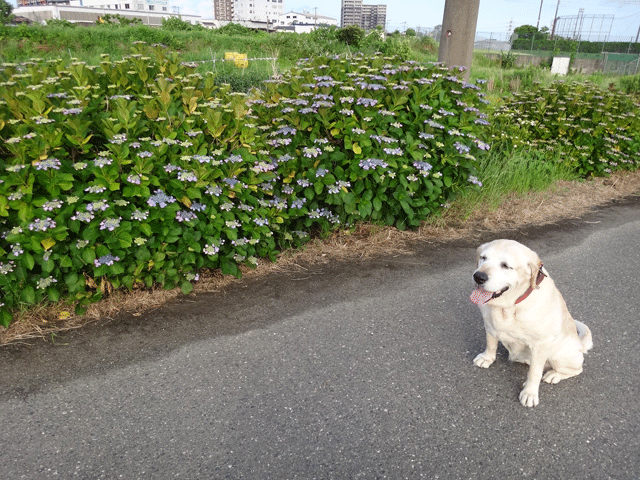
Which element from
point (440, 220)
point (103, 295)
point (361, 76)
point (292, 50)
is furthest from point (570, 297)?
point (292, 50)

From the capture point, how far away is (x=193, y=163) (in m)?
3.54

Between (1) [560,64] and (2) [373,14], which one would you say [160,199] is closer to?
(1) [560,64]

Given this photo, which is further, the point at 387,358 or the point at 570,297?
the point at 570,297

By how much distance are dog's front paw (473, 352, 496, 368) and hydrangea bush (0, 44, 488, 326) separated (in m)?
1.97

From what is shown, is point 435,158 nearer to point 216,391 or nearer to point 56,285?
point 216,391

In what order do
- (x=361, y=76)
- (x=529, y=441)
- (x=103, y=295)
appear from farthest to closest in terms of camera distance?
(x=361, y=76) < (x=103, y=295) < (x=529, y=441)

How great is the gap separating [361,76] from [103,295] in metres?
3.28

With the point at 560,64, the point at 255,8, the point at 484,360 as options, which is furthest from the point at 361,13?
the point at 484,360

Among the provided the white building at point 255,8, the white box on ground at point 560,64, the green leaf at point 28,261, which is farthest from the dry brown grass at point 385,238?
the white building at point 255,8

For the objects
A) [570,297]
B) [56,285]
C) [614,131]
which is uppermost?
[614,131]

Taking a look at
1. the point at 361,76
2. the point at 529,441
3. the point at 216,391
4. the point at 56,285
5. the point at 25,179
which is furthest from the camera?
the point at 361,76

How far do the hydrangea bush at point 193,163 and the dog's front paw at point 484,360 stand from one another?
6.46ft

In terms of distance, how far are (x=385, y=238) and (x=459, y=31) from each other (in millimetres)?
3759

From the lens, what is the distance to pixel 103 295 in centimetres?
368
